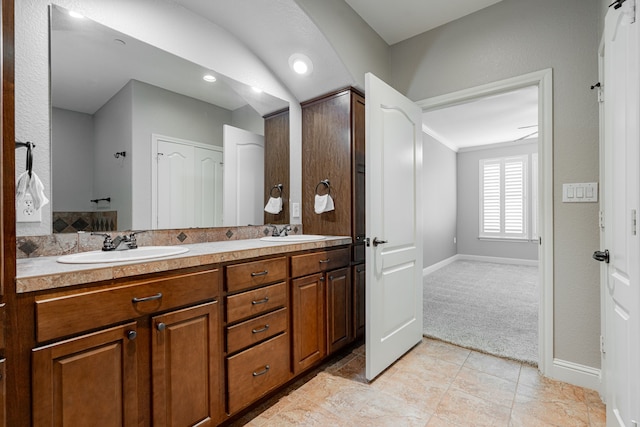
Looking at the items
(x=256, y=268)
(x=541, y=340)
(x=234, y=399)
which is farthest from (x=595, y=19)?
(x=234, y=399)

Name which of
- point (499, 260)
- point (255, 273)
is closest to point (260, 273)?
point (255, 273)

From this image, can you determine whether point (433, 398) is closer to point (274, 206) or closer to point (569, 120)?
point (274, 206)

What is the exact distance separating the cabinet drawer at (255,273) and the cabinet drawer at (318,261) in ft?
0.31

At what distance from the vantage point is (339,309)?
86.7 inches

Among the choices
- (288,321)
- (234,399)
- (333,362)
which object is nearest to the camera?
(234,399)

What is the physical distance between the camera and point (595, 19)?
1.83 metres

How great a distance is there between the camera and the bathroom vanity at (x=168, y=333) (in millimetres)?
977

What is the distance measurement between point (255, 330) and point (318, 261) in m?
0.61

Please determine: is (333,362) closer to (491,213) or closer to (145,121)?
(145,121)

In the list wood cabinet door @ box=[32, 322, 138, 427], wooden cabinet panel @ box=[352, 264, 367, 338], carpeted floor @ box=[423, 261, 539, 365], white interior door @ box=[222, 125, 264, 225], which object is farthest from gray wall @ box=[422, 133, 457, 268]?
wood cabinet door @ box=[32, 322, 138, 427]

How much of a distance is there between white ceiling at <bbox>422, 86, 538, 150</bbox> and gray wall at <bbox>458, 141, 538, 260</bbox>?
288 millimetres

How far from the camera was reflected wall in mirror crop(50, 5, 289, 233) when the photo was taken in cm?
149

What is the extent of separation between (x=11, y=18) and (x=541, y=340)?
3042 mm

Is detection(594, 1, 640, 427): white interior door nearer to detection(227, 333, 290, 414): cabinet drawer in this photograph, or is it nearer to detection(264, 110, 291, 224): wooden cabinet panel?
detection(227, 333, 290, 414): cabinet drawer
